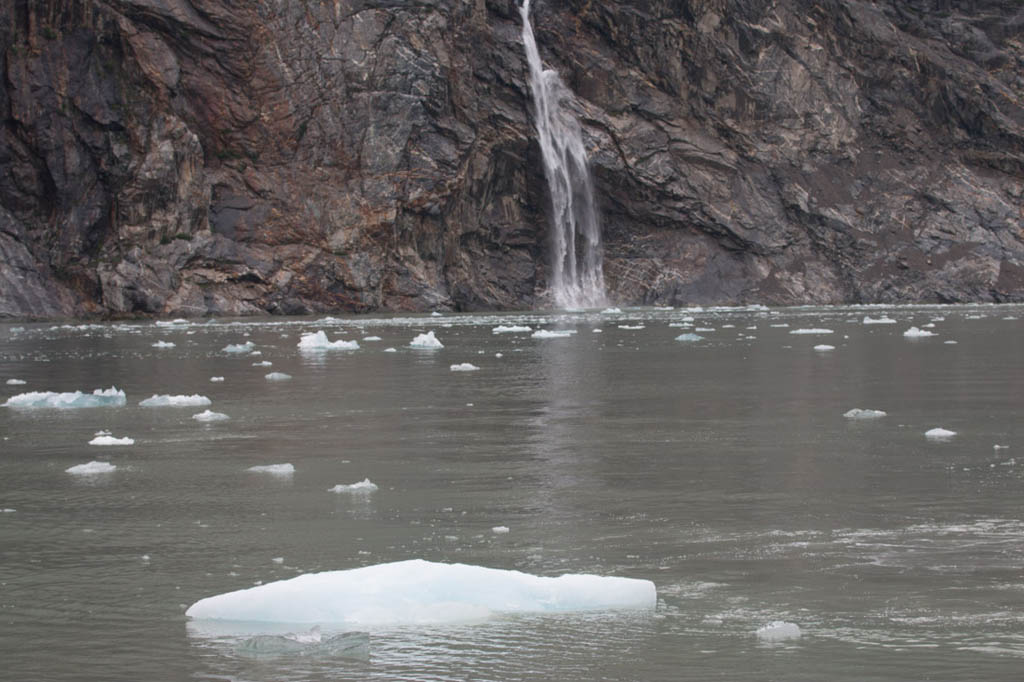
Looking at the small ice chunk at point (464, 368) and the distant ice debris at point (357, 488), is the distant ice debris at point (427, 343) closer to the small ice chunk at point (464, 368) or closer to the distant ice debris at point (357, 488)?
the small ice chunk at point (464, 368)

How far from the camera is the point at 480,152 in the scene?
5147 cm

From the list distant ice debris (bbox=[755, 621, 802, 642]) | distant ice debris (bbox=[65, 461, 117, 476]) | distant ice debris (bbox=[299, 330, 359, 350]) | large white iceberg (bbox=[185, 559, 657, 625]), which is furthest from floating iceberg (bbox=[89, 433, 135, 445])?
distant ice debris (bbox=[299, 330, 359, 350])

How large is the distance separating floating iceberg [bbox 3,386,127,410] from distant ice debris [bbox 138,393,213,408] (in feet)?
1.12

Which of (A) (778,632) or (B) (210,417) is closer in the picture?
(A) (778,632)

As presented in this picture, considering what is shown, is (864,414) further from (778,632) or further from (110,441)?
(778,632)

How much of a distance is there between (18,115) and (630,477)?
4149 cm

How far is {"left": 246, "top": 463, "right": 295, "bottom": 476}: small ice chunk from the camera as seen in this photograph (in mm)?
8406

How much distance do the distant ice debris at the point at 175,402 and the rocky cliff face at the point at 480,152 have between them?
102 feet

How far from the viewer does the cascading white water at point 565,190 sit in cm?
5369

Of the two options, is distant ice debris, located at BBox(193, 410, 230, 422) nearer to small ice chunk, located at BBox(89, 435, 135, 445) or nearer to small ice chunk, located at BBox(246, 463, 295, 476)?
small ice chunk, located at BBox(89, 435, 135, 445)

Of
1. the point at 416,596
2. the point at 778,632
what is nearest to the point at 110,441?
the point at 416,596

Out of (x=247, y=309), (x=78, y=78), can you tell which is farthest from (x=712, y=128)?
(x=78, y=78)

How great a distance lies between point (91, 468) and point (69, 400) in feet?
15.2

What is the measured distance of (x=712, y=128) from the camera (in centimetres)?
5691
